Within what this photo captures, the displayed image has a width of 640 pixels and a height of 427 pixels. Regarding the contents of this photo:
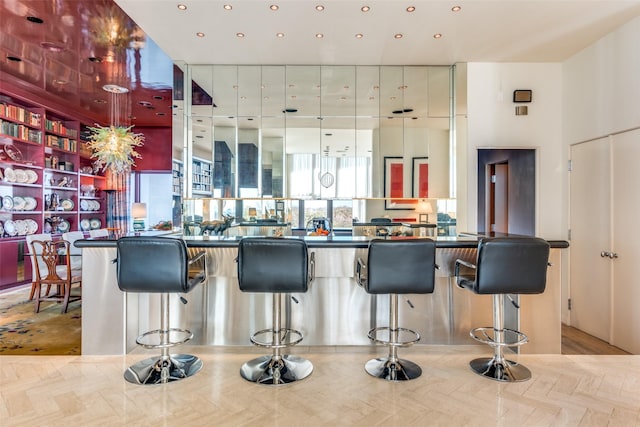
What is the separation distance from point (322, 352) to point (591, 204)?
352 centimetres

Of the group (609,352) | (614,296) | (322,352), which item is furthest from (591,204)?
(322,352)

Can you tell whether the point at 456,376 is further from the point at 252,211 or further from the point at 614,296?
the point at 252,211

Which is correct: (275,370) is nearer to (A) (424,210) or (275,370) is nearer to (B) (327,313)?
(B) (327,313)

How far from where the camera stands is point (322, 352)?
312 centimetres

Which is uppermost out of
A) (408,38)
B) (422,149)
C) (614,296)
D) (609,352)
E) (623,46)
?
(408,38)

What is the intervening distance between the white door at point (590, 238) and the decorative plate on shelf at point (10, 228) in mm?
8307

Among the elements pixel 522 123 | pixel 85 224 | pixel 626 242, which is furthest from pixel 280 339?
pixel 85 224

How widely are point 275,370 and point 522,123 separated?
438 centimetres

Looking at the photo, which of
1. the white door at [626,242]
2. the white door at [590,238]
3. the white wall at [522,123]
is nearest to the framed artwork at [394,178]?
the white wall at [522,123]

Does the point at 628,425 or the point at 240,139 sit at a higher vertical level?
the point at 240,139

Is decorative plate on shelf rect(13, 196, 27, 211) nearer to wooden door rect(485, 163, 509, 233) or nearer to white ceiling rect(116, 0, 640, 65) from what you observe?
white ceiling rect(116, 0, 640, 65)

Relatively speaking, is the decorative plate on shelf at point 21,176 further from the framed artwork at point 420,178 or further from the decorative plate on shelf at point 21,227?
the framed artwork at point 420,178

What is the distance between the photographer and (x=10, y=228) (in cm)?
570

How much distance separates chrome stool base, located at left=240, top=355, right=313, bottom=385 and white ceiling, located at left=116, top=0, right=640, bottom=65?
3.25 metres
